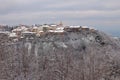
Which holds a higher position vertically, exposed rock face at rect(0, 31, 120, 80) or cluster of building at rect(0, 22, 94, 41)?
cluster of building at rect(0, 22, 94, 41)

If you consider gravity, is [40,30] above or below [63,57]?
above

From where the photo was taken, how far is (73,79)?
22359 millimetres

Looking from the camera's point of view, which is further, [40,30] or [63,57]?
[40,30]

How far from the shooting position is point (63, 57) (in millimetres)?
29844

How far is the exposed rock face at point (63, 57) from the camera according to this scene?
23.6 meters

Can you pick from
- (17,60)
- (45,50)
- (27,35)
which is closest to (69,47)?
(45,50)

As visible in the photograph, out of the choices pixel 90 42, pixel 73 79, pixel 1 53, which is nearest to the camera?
pixel 73 79

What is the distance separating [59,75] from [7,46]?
A: 7659 millimetres

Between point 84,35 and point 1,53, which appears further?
point 84,35

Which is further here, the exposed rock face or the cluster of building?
the cluster of building

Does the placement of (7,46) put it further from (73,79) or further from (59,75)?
(73,79)

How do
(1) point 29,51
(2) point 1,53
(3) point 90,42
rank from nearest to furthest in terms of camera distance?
(2) point 1,53
(1) point 29,51
(3) point 90,42

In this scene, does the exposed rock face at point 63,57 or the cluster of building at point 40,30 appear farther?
the cluster of building at point 40,30

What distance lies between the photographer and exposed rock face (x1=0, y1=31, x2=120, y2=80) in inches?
930
